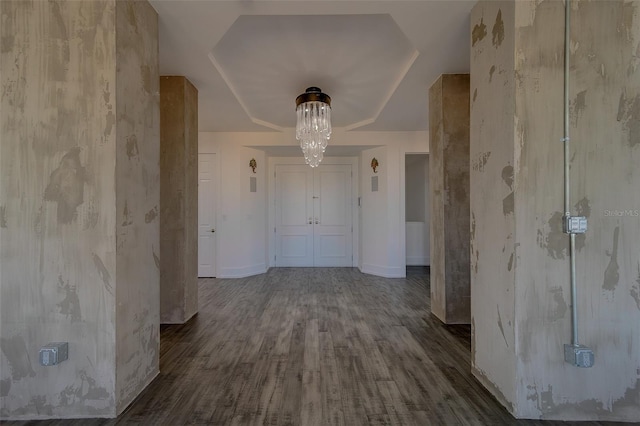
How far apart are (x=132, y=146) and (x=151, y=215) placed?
50cm

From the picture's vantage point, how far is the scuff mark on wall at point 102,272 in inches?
68.6

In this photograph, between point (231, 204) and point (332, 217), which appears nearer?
point (231, 204)

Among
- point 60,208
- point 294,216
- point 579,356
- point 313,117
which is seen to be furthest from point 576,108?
point 294,216

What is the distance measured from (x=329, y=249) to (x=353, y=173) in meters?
1.82

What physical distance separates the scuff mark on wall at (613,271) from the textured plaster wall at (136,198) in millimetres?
2921

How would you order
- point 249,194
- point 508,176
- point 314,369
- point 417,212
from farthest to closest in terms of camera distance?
1. point 417,212
2. point 249,194
3. point 314,369
4. point 508,176

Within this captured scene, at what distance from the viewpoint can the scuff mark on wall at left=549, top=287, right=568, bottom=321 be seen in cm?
172

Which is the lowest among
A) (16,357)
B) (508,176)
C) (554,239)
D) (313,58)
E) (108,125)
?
(16,357)

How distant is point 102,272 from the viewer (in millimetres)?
1744

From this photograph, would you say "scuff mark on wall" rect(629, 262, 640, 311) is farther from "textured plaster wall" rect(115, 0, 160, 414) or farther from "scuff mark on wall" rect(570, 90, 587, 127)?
"textured plaster wall" rect(115, 0, 160, 414)

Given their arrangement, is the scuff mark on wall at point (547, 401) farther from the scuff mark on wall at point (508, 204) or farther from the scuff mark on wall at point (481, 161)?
the scuff mark on wall at point (481, 161)

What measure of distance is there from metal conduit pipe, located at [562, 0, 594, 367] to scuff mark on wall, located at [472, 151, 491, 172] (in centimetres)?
41

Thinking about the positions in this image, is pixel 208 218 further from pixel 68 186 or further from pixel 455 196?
pixel 455 196

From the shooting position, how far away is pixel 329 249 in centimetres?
671
